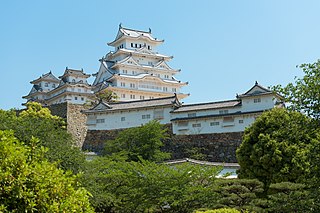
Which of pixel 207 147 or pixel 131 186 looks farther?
pixel 207 147

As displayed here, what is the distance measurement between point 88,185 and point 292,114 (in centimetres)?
828

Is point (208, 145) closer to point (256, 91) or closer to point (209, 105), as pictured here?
point (209, 105)

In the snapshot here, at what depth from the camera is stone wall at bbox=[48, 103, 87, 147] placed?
31062 millimetres

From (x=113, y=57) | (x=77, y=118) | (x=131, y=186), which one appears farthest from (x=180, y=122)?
(x=113, y=57)

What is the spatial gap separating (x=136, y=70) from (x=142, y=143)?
74.5 ft

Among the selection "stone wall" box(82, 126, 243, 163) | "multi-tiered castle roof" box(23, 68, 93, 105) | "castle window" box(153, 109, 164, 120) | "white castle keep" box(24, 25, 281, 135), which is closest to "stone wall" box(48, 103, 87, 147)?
"white castle keep" box(24, 25, 281, 135)

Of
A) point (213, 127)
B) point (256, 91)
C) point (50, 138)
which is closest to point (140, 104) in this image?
point (213, 127)

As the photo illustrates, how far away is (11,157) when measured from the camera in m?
4.86

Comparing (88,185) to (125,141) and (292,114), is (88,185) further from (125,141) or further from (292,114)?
(125,141)

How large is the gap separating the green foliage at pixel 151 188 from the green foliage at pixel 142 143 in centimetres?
849

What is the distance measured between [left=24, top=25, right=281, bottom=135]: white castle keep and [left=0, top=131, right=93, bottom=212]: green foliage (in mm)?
22051

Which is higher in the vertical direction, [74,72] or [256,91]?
[74,72]

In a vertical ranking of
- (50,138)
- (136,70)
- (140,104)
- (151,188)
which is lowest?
(151,188)

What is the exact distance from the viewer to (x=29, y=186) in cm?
491
